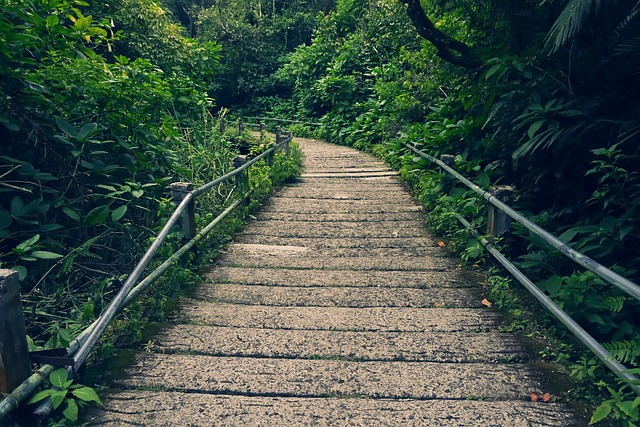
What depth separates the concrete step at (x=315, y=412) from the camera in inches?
92.6

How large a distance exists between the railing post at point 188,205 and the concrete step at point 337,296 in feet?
1.81

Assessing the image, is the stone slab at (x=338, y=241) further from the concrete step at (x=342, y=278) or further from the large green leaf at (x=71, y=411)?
the large green leaf at (x=71, y=411)

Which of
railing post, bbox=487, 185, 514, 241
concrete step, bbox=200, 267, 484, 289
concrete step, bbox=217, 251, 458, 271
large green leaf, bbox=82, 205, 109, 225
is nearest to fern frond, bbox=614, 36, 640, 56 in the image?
railing post, bbox=487, 185, 514, 241

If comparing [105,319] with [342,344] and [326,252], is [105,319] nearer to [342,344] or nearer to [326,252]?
[342,344]

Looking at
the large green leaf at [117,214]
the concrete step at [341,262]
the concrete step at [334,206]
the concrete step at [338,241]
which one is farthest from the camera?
the concrete step at [334,206]

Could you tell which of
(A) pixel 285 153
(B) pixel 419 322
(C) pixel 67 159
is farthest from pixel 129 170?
(A) pixel 285 153

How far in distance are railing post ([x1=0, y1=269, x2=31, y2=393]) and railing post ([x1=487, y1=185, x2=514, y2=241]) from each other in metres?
3.36

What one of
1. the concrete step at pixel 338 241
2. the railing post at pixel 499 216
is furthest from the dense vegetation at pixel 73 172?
the railing post at pixel 499 216

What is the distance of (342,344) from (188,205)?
2.01m

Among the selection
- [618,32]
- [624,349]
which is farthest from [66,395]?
[618,32]

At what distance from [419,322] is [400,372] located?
→ 0.75 metres

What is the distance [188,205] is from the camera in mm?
4445

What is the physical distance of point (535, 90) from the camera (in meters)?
4.46

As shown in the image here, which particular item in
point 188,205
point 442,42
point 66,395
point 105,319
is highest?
point 442,42
